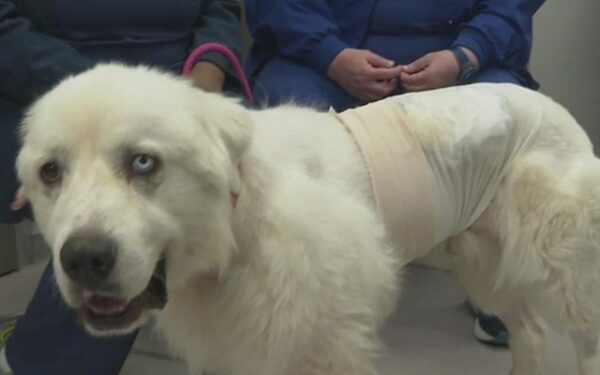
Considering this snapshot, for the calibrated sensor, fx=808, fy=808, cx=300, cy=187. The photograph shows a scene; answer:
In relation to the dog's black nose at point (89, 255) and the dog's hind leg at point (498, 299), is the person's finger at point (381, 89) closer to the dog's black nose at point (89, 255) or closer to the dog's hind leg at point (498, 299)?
the dog's hind leg at point (498, 299)

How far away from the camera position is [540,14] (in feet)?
9.16

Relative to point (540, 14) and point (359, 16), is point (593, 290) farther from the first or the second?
point (540, 14)

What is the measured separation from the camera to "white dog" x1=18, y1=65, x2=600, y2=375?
1.12 meters

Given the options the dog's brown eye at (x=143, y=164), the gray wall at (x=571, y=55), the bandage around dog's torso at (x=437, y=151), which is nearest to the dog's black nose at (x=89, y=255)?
the dog's brown eye at (x=143, y=164)

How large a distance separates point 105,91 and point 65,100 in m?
0.06

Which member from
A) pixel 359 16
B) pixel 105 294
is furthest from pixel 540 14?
pixel 105 294

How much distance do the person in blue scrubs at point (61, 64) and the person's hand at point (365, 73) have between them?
0.29 metres

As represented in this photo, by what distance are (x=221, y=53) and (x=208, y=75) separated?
0.07 metres

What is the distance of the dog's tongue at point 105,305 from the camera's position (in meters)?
1.15

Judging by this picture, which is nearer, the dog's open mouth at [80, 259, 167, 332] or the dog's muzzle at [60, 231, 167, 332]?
the dog's muzzle at [60, 231, 167, 332]

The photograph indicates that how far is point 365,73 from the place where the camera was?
6.37 ft

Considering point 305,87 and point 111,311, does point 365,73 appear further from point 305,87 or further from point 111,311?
point 111,311

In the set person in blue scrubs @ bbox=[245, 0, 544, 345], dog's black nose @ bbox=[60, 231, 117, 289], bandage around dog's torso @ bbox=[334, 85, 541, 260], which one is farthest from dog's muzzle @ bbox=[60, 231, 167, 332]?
person in blue scrubs @ bbox=[245, 0, 544, 345]

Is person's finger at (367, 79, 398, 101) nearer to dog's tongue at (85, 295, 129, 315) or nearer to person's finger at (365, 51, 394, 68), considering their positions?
person's finger at (365, 51, 394, 68)
